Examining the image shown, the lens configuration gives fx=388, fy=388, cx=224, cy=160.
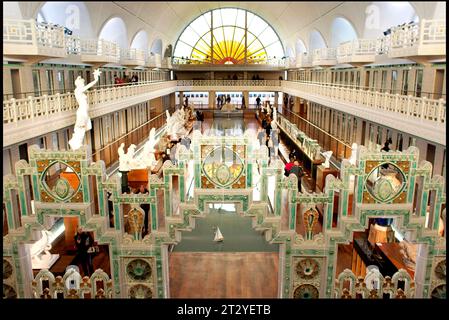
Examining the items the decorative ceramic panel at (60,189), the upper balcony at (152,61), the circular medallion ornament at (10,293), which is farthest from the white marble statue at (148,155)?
the upper balcony at (152,61)

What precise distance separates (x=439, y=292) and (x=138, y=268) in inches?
244

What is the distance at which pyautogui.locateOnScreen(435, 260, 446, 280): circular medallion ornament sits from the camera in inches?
307

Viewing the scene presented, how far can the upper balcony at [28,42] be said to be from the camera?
1068 cm

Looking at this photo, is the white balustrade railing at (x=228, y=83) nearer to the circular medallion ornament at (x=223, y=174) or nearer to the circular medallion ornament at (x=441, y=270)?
the circular medallion ornament at (x=223, y=174)

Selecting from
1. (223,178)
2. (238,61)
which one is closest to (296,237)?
(223,178)

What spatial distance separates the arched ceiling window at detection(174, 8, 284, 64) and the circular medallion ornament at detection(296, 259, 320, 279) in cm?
4272

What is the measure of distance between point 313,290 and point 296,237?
1246 mm

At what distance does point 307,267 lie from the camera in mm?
7977

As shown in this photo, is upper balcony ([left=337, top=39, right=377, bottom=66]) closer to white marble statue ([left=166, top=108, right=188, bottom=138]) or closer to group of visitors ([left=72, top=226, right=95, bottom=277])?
white marble statue ([left=166, top=108, right=188, bottom=138])

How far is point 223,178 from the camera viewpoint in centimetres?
769

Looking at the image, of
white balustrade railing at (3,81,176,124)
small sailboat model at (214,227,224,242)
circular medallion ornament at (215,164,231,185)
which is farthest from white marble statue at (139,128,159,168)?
circular medallion ornament at (215,164,231,185)

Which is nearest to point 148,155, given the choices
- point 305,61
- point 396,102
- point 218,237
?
point 218,237

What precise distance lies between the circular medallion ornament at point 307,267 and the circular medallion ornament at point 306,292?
28cm
